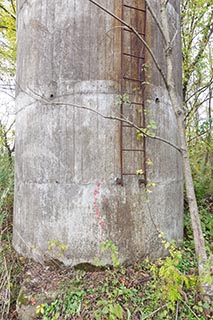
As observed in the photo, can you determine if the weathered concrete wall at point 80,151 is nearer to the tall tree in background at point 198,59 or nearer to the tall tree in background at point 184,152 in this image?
the tall tree in background at point 184,152

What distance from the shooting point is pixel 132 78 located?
298 centimetres

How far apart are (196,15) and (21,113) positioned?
480 cm

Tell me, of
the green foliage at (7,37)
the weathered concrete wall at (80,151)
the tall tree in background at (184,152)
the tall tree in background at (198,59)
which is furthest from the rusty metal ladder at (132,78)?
the green foliage at (7,37)

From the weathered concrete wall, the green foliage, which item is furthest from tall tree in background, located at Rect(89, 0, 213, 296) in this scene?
the green foliage

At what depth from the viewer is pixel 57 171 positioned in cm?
291

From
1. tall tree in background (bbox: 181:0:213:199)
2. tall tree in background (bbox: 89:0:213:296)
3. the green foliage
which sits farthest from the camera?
the green foliage

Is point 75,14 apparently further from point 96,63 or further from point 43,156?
point 43,156

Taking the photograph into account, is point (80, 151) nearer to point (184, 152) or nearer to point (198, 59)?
point (184, 152)

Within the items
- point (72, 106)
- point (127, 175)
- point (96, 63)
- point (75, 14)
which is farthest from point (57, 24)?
point (127, 175)

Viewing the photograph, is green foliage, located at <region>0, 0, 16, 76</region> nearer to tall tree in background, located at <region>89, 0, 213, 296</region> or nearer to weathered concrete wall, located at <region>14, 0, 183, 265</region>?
weathered concrete wall, located at <region>14, 0, 183, 265</region>

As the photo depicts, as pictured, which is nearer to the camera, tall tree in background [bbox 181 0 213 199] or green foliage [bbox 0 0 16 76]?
tall tree in background [bbox 181 0 213 199]

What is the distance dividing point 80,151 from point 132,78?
1.13 metres

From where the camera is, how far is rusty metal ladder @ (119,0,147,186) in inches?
114

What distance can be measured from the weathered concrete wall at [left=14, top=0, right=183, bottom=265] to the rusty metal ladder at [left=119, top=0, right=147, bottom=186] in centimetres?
8
